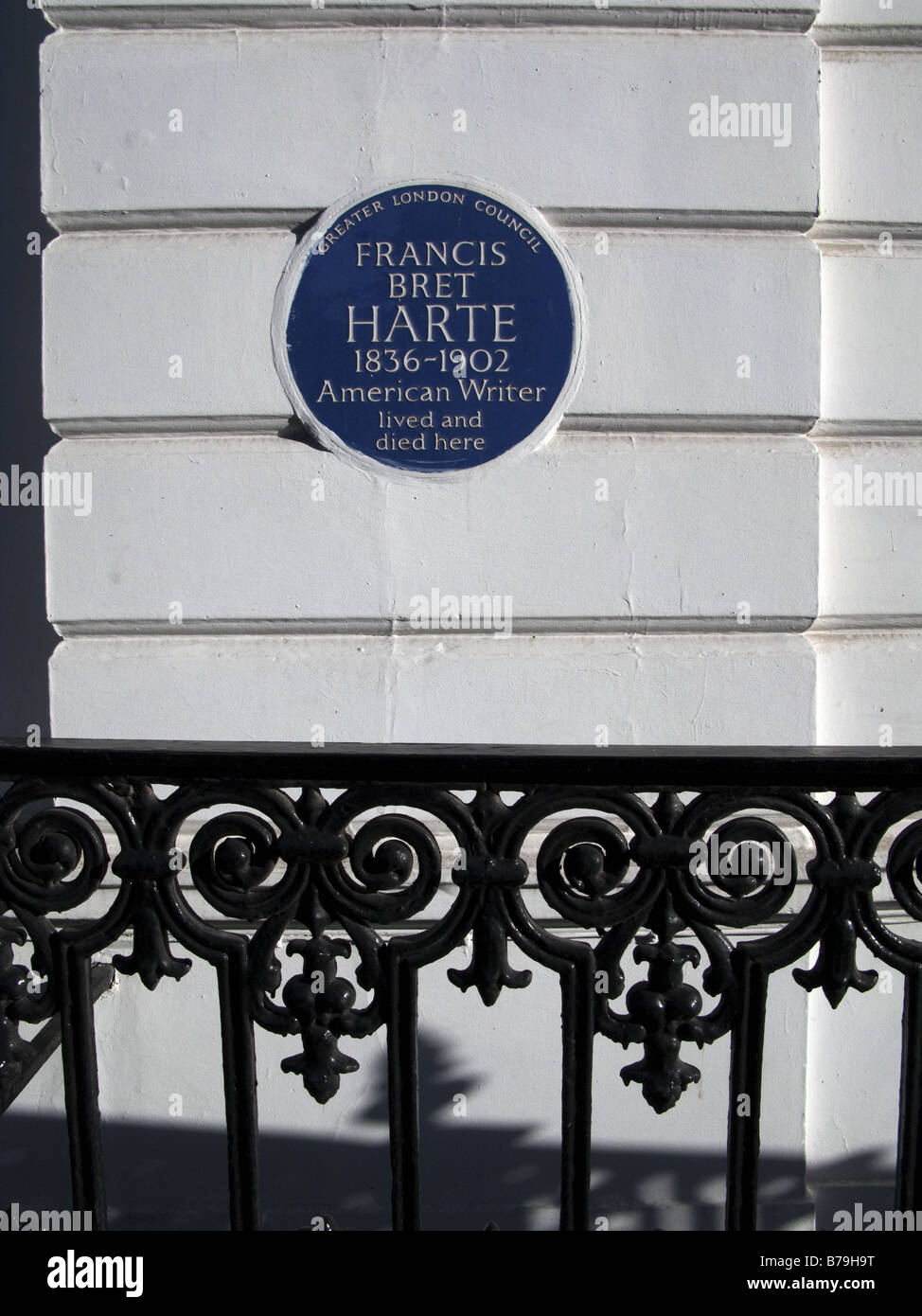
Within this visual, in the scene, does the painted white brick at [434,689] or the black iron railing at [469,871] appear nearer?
the black iron railing at [469,871]

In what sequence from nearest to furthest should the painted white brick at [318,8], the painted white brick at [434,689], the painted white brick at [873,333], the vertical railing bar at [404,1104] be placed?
the vertical railing bar at [404,1104] → the painted white brick at [318,8] → the painted white brick at [434,689] → the painted white brick at [873,333]

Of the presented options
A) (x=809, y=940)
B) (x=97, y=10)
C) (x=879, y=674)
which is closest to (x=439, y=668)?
(x=879, y=674)

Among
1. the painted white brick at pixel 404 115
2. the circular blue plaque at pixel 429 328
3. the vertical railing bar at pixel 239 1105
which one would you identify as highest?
the painted white brick at pixel 404 115

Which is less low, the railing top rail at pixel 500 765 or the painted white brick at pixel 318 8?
the painted white brick at pixel 318 8

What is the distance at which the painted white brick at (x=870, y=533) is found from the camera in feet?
9.77

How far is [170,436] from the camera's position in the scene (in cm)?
286

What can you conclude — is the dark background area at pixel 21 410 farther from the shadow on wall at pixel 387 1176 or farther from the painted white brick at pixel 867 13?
the painted white brick at pixel 867 13

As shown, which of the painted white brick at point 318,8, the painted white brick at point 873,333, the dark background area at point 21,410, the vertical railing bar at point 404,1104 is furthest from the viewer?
the dark background area at point 21,410

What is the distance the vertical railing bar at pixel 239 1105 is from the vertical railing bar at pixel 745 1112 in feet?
2.43

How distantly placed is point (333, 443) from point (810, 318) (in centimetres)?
145

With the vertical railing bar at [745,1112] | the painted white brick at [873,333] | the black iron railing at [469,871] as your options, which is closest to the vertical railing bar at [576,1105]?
the black iron railing at [469,871]

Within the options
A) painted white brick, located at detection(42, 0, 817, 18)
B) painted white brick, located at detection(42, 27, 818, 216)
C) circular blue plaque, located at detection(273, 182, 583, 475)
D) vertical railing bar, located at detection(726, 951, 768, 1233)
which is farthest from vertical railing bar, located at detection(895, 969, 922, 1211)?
painted white brick, located at detection(42, 0, 817, 18)
